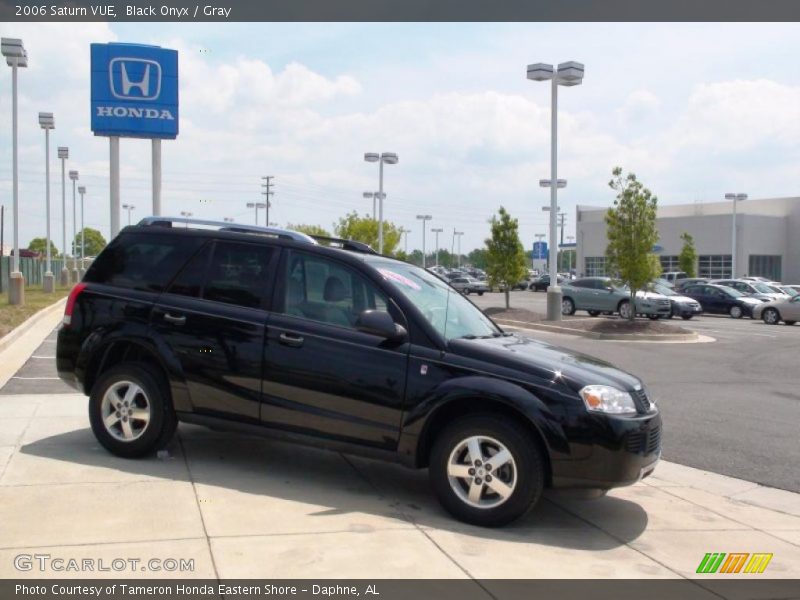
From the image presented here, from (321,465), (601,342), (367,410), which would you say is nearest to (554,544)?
(367,410)

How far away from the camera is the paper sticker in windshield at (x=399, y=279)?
256 inches

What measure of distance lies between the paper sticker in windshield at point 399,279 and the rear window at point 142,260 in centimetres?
163

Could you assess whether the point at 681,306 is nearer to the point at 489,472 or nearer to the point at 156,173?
the point at 156,173

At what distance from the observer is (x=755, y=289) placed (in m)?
37.2

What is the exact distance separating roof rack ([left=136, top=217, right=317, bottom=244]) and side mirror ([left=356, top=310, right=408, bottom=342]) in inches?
43.6

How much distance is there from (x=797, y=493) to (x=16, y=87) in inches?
1068

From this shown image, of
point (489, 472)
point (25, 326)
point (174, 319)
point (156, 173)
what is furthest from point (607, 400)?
point (25, 326)

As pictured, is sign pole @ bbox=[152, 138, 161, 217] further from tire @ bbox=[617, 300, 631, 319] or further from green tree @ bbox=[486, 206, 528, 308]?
tire @ bbox=[617, 300, 631, 319]

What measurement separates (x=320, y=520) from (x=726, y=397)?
8.65 meters

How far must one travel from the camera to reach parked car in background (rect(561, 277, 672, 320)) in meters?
29.2

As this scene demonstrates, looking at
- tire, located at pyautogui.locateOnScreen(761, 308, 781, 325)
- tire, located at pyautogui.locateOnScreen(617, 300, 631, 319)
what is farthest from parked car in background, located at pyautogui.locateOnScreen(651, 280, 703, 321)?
tire, located at pyautogui.locateOnScreen(761, 308, 781, 325)

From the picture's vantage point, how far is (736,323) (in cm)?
3092

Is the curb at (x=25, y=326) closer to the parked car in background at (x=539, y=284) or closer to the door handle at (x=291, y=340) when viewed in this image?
the door handle at (x=291, y=340)
